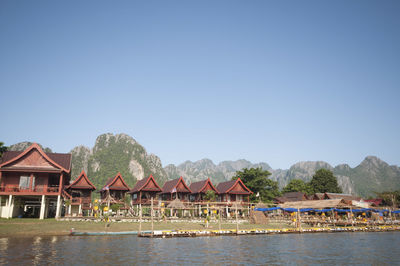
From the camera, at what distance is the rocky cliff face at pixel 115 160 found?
14489 centimetres

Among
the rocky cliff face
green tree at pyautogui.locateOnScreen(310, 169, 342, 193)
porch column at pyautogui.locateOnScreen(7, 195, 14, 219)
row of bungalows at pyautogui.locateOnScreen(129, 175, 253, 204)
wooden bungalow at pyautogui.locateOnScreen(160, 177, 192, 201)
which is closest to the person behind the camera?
porch column at pyautogui.locateOnScreen(7, 195, 14, 219)

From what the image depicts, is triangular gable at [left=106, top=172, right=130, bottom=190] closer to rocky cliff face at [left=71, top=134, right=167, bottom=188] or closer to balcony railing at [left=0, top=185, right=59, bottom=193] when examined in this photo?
balcony railing at [left=0, top=185, right=59, bottom=193]

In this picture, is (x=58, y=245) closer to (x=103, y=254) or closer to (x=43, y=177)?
(x=103, y=254)

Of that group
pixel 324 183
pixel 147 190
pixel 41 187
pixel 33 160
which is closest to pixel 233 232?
pixel 147 190

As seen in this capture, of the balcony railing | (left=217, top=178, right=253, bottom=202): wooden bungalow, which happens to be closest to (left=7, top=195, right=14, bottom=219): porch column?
the balcony railing

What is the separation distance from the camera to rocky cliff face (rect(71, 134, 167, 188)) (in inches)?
5704

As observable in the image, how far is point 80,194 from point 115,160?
11139 centimetres

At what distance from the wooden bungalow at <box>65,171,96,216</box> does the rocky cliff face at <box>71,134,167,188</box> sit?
276 feet

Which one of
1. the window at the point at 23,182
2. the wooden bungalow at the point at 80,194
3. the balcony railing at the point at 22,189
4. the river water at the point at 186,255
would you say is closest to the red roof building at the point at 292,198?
the wooden bungalow at the point at 80,194

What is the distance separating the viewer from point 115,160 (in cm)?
15462

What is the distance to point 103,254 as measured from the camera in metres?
19.2

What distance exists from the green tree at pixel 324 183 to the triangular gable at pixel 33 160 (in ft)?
247

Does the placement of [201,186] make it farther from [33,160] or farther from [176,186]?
[33,160]

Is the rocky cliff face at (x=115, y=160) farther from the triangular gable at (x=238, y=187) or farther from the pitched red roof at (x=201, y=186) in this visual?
the triangular gable at (x=238, y=187)
